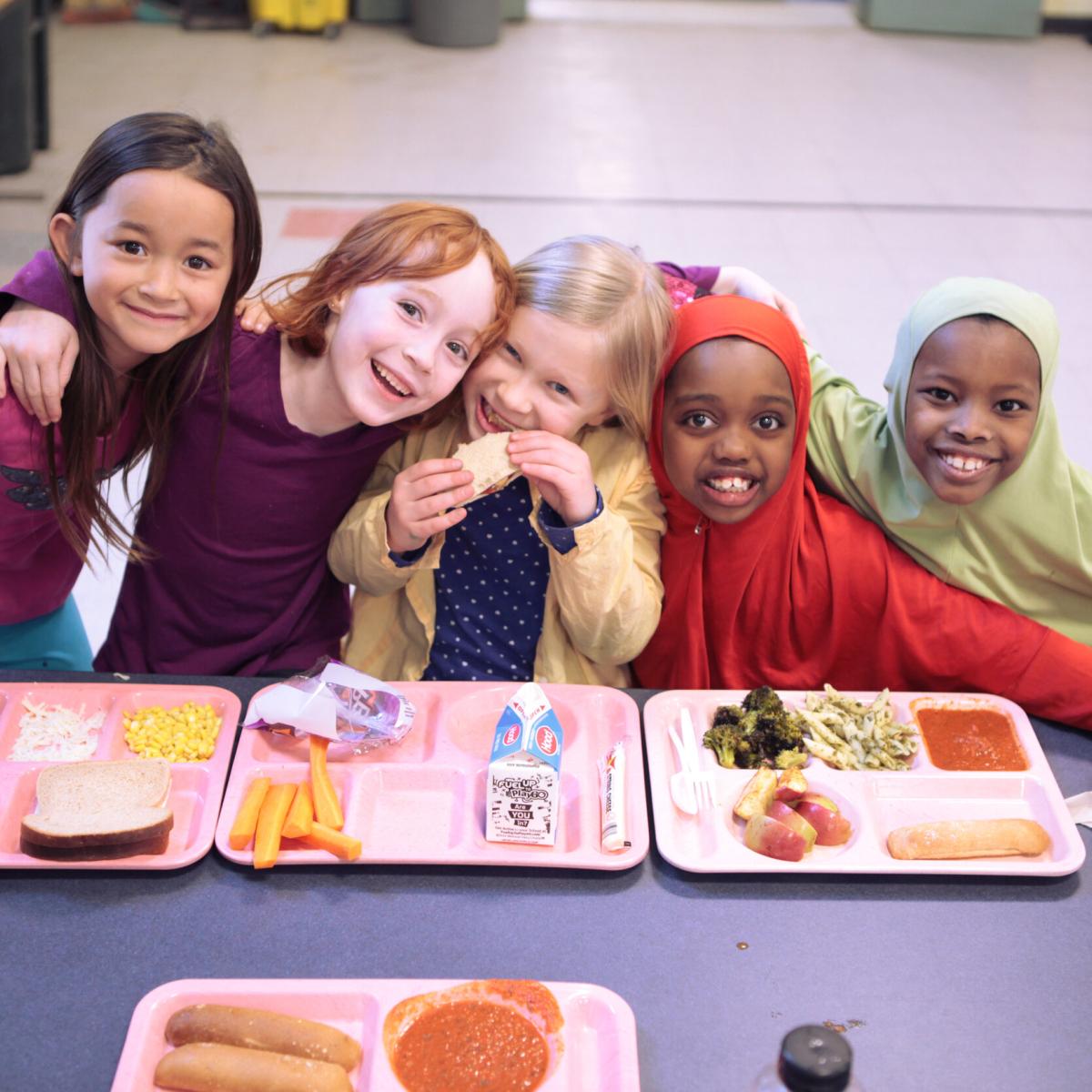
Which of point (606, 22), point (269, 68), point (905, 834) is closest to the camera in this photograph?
point (905, 834)

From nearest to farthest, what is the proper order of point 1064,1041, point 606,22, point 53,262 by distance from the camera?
1. point 1064,1041
2. point 53,262
3. point 606,22

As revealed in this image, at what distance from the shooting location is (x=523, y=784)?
1699 mm

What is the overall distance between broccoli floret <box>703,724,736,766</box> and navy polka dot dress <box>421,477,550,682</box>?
15.9 inches

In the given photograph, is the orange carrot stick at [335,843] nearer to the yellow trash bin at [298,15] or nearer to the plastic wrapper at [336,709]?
the plastic wrapper at [336,709]

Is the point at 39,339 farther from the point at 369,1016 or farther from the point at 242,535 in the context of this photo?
the point at 369,1016

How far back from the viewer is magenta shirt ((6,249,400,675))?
2.11 m

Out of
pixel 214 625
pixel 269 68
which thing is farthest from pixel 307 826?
pixel 269 68

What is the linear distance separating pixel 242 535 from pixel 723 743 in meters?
0.87

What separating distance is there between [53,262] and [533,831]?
108 centimetres

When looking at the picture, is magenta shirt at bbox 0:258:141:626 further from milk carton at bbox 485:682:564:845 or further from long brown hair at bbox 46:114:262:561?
milk carton at bbox 485:682:564:845

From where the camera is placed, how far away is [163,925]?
162 cm

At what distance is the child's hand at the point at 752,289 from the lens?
2291 millimetres

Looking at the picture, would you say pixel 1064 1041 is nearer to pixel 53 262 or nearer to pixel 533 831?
pixel 533 831

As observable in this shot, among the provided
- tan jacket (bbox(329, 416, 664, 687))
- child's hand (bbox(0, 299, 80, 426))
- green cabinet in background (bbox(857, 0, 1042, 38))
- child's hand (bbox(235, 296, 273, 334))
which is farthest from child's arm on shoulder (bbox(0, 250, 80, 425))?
green cabinet in background (bbox(857, 0, 1042, 38))
